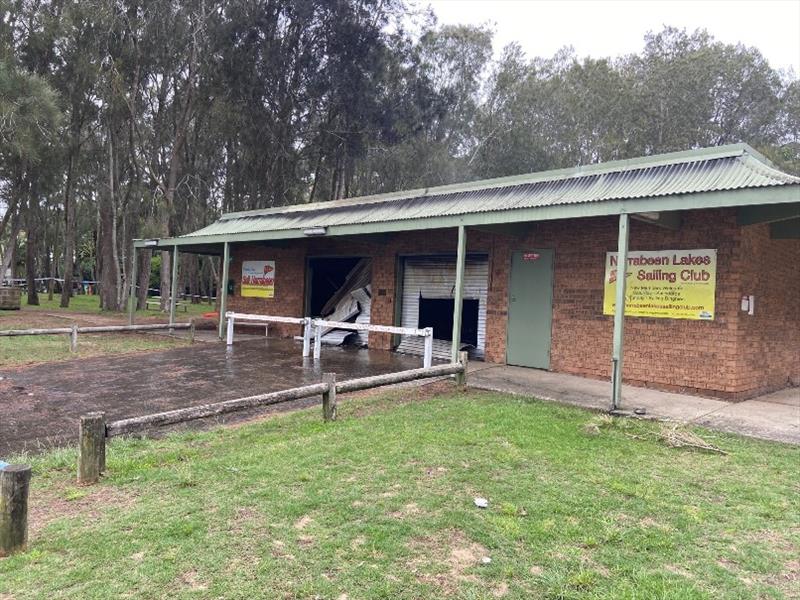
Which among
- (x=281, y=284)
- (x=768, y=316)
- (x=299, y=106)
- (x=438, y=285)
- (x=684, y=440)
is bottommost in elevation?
(x=684, y=440)

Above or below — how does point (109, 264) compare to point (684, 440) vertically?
above

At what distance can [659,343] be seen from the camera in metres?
9.05

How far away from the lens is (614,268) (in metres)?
9.59

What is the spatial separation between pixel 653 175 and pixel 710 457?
15.4 feet

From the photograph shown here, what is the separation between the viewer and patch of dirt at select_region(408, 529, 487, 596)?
3.06 meters

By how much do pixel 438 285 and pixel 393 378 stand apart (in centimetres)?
580

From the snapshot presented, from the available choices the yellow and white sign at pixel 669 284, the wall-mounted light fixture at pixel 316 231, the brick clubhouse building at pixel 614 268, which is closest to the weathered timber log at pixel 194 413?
the brick clubhouse building at pixel 614 268

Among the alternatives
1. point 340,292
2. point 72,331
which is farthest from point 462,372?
point 72,331

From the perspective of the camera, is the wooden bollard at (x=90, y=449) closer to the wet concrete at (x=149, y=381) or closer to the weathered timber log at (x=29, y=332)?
the wet concrete at (x=149, y=381)

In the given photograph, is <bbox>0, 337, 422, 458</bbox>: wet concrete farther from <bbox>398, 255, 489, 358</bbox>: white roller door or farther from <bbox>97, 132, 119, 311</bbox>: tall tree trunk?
<bbox>97, 132, 119, 311</bbox>: tall tree trunk

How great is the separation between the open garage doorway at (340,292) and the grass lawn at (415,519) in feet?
28.2

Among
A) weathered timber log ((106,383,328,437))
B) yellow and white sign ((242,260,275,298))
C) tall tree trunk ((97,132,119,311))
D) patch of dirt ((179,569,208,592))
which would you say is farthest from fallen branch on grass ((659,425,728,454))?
tall tree trunk ((97,132,119,311))

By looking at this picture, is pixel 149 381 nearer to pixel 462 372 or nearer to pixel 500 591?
pixel 462 372

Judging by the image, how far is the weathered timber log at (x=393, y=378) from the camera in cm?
672
